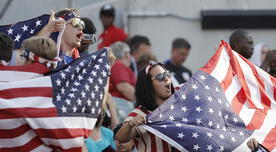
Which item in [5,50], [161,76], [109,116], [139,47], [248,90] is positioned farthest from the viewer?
[139,47]

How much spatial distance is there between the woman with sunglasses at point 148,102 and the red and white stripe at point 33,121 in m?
0.55

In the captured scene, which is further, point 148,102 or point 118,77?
point 118,77

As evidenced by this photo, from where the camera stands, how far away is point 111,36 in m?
14.0

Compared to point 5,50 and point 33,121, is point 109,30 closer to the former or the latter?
point 5,50

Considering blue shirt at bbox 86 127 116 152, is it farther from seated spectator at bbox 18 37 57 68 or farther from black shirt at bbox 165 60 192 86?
black shirt at bbox 165 60 192 86

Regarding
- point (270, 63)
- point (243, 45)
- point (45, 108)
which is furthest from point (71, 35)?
point (270, 63)

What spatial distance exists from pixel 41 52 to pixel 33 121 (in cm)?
58

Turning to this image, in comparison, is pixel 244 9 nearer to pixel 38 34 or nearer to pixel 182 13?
pixel 182 13

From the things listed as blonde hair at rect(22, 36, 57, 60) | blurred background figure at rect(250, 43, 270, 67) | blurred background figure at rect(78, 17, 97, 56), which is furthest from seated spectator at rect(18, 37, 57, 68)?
blurred background figure at rect(250, 43, 270, 67)

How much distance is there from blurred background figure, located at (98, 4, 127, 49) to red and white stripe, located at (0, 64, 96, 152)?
6303 mm

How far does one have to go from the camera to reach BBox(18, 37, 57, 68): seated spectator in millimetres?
7637

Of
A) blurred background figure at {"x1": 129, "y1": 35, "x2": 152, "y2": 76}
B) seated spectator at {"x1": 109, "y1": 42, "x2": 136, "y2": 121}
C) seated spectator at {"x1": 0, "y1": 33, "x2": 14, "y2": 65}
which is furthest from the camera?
blurred background figure at {"x1": 129, "y1": 35, "x2": 152, "y2": 76}

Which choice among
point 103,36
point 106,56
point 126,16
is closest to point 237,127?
point 106,56

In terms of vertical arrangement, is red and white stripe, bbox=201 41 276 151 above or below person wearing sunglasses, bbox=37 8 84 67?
below
